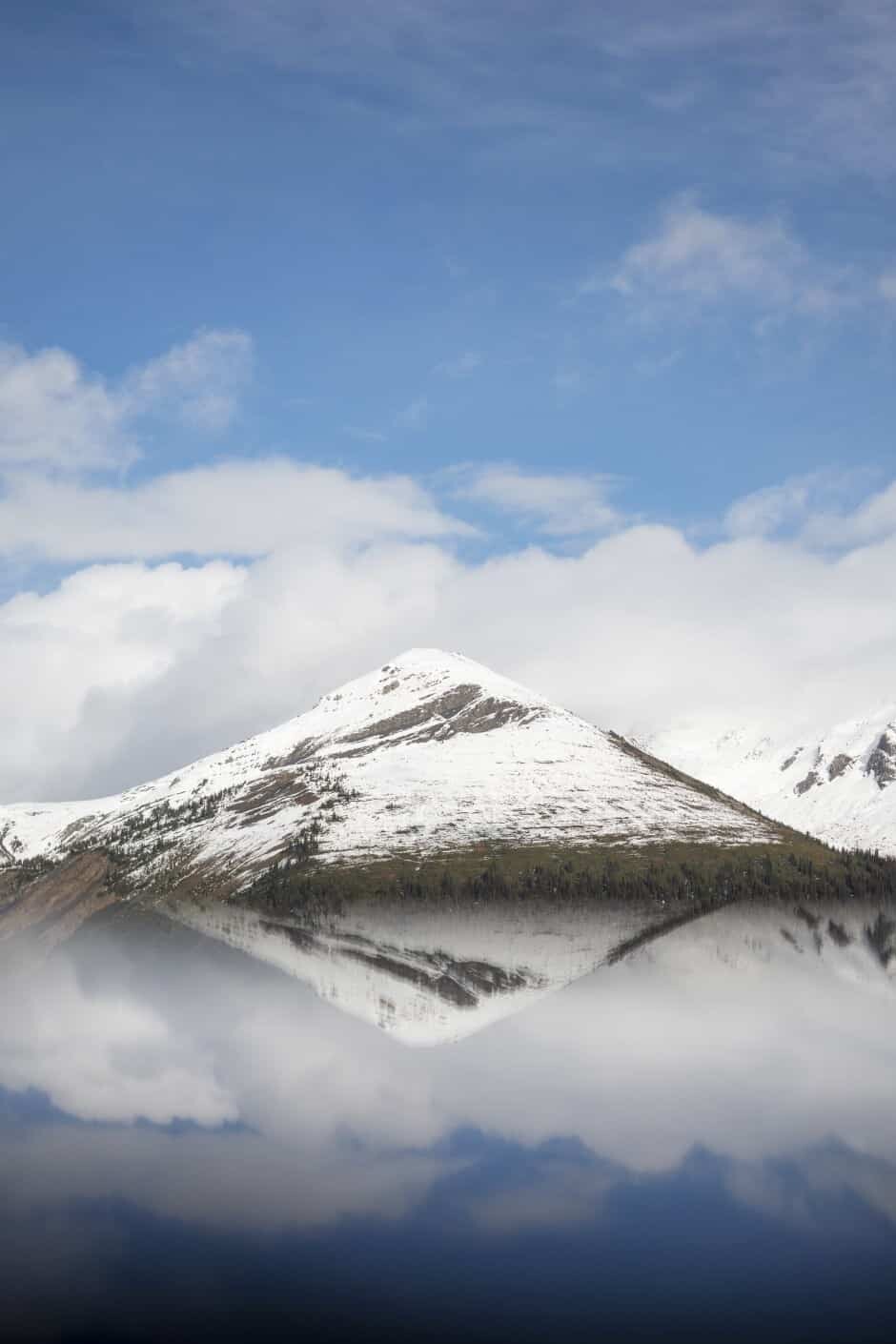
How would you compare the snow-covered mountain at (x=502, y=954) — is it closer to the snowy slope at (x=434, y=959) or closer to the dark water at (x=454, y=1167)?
the snowy slope at (x=434, y=959)

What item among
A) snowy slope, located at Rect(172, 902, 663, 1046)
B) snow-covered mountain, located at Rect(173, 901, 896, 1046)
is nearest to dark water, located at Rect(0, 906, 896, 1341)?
snowy slope, located at Rect(172, 902, 663, 1046)

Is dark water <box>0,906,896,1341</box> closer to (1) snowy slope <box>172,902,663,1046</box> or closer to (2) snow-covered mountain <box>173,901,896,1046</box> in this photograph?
(1) snowy slope <box>172,902,663,1046</box>

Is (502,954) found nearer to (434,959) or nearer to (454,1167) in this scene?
(434,959)

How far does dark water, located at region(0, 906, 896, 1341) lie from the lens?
3644 cm

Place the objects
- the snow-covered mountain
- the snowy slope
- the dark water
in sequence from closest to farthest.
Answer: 1. the dark water
2. the snowy slope
3. the snow-covered mountain

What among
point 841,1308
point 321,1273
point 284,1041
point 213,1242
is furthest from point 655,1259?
point 284,1041

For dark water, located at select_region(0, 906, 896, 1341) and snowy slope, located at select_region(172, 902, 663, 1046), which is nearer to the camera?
dark water, located at select_region(0, 906, 896, 1341)

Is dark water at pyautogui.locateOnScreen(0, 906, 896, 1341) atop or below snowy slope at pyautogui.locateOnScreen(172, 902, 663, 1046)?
below

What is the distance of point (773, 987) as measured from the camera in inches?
4222

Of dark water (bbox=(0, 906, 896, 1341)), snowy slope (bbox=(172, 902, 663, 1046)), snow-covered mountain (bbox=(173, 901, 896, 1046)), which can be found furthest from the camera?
snow-covered mountain (bbox=(173, 901, 896, 1046))

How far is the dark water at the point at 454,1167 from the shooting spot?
36.4 metres

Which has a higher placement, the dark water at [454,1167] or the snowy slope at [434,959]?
the snowy slope at [434,959]

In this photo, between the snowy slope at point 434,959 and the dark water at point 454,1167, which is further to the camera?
the snowy slope at point 434,959

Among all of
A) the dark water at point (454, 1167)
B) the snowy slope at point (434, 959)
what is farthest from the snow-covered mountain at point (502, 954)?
the dark water at point (454, 1167)
